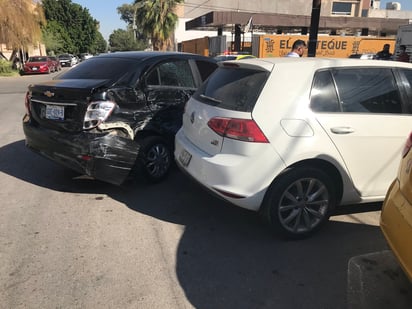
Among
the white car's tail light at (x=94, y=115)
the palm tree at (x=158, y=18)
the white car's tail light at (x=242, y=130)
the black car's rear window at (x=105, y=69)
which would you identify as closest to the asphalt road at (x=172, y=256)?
the white car's tail light at (x=94, y=115)

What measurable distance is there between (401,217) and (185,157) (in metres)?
2.07

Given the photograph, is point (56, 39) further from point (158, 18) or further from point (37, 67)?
point (37, 67)

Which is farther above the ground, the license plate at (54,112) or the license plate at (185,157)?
the license plate at (54,112)

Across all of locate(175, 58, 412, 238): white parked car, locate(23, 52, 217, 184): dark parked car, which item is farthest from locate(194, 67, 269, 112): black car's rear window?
locate(23, 52, 217, 184): dark parked car

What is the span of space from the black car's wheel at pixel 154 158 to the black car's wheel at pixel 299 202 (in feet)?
5.79

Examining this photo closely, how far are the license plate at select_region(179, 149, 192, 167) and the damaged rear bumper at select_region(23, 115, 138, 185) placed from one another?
694 mm

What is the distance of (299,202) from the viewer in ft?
11.4

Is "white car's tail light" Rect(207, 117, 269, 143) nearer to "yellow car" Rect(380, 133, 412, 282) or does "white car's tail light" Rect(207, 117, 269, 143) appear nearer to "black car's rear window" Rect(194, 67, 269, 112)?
"black car's rear window" Rect(194, 67, 269, 112)

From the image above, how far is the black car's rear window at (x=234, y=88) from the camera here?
330cm

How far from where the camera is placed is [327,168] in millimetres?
3465

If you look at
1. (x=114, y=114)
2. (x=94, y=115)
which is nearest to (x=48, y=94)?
(x=94, y=115)

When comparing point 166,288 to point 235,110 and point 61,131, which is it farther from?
point 61,131

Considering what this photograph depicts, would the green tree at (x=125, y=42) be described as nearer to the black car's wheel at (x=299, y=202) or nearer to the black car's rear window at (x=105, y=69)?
the black car's rear window at (x=105, y=69)

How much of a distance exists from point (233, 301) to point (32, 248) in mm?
1830
